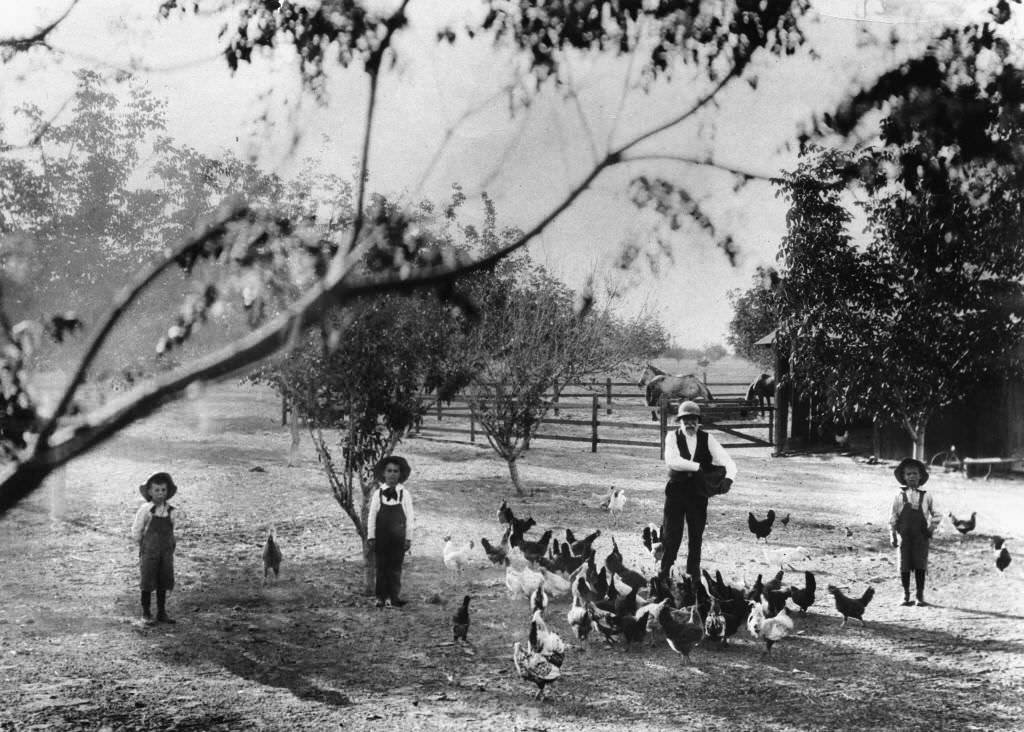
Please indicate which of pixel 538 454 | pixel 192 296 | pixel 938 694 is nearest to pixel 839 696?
pixel 938 694

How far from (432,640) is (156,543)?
7.07ft

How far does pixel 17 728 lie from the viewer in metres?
4.29

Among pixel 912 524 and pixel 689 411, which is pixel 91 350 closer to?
pixel 689 411

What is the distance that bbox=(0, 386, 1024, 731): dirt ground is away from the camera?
458 cm

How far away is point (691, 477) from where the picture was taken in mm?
7215

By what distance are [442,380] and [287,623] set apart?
7.90 feet

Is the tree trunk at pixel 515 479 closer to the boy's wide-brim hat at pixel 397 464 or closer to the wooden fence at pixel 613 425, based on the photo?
the wooden fence at pixel 613 425

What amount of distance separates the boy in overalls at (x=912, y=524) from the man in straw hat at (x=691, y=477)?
1.34 metres

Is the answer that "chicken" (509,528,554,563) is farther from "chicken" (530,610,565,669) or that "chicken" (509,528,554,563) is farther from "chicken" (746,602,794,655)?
"chicken" (530,610,565,669)

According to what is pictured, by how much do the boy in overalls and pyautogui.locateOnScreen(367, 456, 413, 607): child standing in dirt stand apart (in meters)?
3.93

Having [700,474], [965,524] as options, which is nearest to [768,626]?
[700,474]

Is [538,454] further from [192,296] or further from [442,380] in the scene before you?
[192,296]

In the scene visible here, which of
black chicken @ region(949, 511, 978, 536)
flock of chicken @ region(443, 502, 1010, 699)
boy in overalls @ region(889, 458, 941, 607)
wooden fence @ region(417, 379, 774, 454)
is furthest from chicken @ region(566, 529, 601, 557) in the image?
wooden fence @ region(417, 379, 774, 454)

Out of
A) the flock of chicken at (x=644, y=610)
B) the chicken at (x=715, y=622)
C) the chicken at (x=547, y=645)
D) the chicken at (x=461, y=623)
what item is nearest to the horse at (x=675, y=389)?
the flock of chicken at (x=644, y=610)
